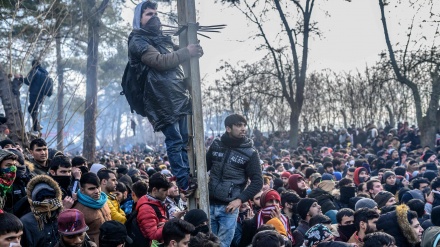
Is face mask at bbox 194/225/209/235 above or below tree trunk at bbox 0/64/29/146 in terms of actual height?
below

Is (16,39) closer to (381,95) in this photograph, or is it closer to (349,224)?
(349,224)

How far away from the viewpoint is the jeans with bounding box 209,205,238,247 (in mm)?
6090

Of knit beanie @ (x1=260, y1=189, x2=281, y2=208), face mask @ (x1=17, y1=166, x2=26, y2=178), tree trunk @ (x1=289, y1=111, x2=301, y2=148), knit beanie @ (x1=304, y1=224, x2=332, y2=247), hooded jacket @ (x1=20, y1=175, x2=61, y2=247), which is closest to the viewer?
hooded jacket @ (x1=20, y1=175, x2=61, y2=247)

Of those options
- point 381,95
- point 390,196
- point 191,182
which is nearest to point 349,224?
point 390,196

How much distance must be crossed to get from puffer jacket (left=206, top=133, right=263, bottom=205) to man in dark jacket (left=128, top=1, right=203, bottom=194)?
1.22 ft

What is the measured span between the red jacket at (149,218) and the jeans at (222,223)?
1.66 feet

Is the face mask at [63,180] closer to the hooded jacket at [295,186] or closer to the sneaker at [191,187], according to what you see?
the sneaker at [191,187]

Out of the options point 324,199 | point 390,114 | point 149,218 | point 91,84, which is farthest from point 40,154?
point 390,114

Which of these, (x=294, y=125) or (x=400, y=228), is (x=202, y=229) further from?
(x=294, y=125)

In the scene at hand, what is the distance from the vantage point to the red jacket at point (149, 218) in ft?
19.6

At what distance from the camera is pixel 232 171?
19.8 ft

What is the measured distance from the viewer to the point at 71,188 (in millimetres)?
7148

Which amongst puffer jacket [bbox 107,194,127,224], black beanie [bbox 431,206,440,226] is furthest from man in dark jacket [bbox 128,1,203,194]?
black beanie [bbox 431,206,440,226]

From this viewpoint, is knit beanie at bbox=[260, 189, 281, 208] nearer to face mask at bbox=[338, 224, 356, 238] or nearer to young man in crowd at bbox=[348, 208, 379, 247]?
face mask at bbox=[338, 224, 356, 238]
